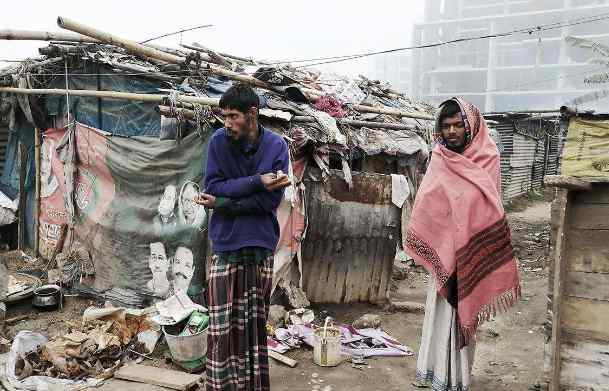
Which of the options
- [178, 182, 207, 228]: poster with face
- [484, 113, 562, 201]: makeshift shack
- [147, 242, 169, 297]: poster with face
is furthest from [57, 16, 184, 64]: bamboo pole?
[484, 113, 562, 201]: makeshift shack

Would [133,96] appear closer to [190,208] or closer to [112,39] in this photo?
[112,39]

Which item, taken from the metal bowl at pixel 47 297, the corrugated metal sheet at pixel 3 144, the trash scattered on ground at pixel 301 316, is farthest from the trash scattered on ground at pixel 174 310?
the corrugated metal sheet at pixel 3 144

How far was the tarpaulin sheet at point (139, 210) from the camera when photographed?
18.7 ft

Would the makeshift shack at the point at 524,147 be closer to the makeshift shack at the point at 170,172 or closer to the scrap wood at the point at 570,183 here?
the makeshift shack at the point at 170,172

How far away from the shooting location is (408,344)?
5.41 meters

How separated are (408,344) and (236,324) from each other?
9.10 ft

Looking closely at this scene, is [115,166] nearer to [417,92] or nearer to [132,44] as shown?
[132,44]

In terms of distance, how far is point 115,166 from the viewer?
6336 mm

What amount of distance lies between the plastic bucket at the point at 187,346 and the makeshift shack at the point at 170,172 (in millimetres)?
1132

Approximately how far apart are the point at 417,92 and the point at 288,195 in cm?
5740

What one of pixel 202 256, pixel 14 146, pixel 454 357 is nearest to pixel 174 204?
pixel 202 256

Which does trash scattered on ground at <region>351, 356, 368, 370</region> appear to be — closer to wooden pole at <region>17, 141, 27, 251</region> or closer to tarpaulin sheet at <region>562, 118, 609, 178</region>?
tarpaulin sheet at <region>562, 118, 609, 178</region>

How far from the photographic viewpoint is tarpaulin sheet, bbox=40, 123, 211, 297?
5.71m

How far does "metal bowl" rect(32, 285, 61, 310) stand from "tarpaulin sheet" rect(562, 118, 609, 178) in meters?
6.14
